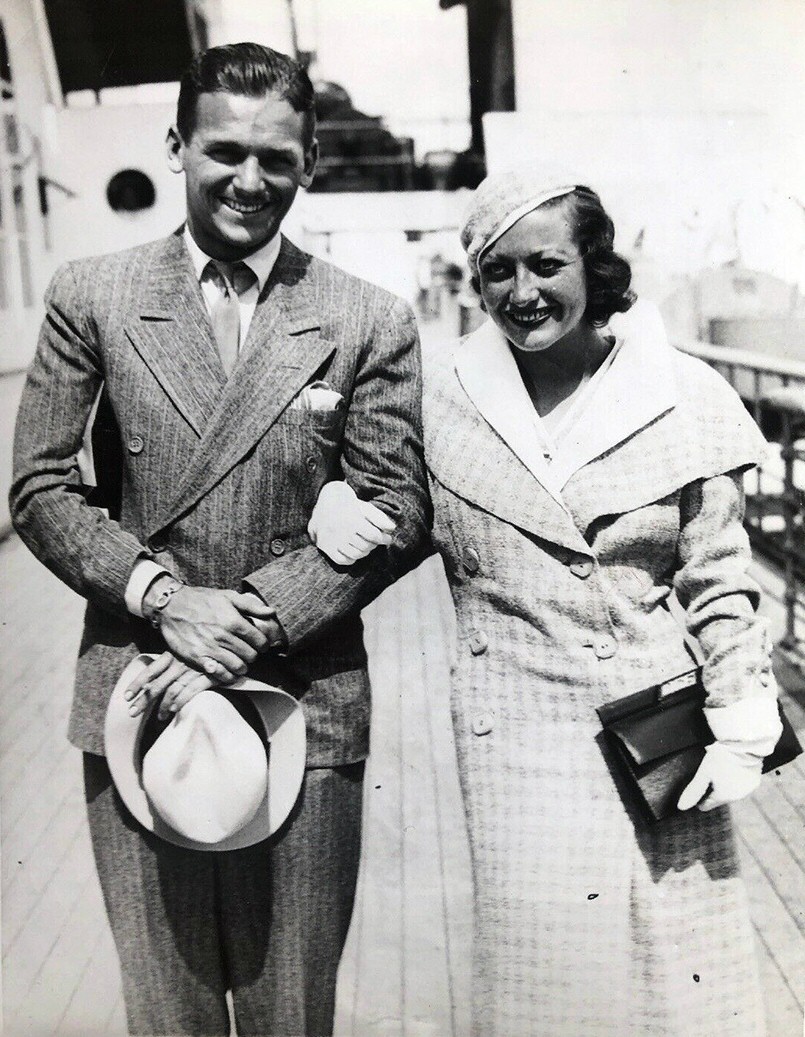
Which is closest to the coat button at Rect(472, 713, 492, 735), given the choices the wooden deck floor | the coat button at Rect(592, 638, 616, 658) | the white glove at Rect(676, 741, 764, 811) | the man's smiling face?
the coat button at Rect(592, 638, 616, 658)

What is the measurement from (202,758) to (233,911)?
448 mm

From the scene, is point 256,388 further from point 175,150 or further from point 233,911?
point 233,911

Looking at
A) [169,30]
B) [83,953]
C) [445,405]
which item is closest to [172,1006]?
[83,953]

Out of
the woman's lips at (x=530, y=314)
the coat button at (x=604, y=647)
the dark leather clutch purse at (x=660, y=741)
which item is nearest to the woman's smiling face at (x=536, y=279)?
the woman's lips at (x=530, y=314)

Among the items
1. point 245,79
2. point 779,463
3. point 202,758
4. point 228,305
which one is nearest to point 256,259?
point 228,305

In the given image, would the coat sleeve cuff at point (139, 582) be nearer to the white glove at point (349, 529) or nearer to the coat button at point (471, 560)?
the white glove at point (349, 529)

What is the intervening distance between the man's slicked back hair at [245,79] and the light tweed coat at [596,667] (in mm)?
615

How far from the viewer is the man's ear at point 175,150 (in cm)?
207

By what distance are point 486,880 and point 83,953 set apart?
4.36ft

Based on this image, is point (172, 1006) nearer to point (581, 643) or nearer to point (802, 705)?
point (581, 643)

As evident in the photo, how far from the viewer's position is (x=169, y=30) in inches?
93.3

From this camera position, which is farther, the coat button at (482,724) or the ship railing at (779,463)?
the ship railing at (779,463)

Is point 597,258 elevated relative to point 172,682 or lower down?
elevated

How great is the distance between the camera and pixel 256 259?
2117 mm
